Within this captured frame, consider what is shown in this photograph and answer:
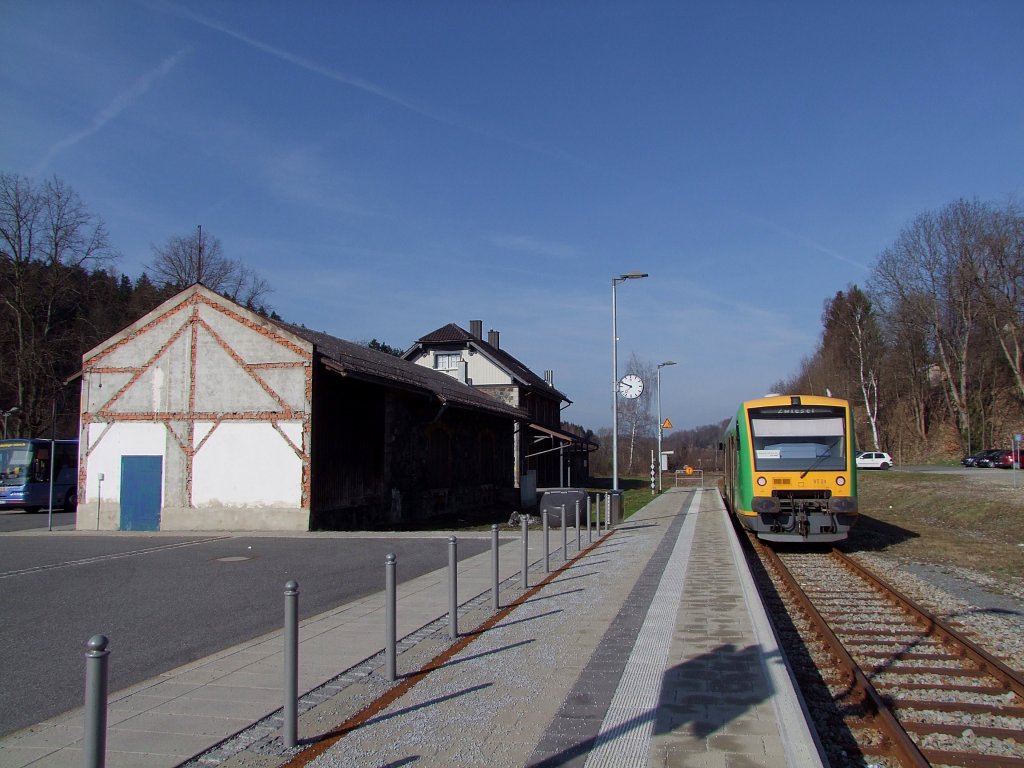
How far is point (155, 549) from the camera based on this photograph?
15711mm

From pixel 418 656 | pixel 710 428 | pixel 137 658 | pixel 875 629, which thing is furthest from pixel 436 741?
pixel 710 428

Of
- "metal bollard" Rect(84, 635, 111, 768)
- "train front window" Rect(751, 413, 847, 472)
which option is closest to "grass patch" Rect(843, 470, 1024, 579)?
"train front window" Rect(751, 413, 847, 472)

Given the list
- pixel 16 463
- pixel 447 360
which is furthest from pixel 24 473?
pixel 447 360

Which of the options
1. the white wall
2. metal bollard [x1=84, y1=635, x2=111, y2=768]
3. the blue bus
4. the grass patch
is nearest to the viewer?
metal bollard [x1=84, y1=635, x2=111, y2=768]

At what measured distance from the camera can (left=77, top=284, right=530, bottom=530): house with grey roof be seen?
1939cm

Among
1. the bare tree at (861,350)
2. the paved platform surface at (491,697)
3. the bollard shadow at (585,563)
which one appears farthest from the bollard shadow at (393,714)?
the bare tree at (861,350)

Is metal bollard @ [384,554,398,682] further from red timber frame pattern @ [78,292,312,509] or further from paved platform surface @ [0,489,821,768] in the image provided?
red timber frame pattern @ [78,292,312,509]

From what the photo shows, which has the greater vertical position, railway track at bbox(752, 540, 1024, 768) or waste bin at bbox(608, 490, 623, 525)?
waste bin at bbox(608, 490, 623, 525)

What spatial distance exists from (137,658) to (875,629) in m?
7.94

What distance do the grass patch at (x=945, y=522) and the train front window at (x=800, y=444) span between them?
2.84 meters

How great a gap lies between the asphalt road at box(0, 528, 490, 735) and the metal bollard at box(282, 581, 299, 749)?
1.87 metres

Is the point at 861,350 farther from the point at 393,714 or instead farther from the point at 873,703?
the point at 393,714

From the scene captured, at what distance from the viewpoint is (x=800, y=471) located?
15625mm

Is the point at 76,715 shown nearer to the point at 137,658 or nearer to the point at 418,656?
the point at 137,658
